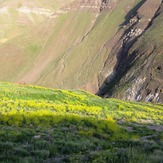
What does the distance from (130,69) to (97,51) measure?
120 feet

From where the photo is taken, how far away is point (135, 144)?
1238cm

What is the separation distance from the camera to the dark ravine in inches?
3477

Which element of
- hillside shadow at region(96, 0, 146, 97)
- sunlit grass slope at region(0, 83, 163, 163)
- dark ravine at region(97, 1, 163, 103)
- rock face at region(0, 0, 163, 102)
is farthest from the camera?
hillside shadow at region(96, 0, 146, 97)

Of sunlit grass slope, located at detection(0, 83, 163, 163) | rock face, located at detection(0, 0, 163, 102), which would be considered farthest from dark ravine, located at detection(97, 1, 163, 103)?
sunlit grass slope, located at detection(0, 83, 163, 163)

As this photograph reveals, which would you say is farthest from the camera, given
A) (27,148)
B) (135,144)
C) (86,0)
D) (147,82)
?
(86,0)

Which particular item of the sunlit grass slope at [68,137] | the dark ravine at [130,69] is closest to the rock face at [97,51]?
the dark ravine at [130,69]

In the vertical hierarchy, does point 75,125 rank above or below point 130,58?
below

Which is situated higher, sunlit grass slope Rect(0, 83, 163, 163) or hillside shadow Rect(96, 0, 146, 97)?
hillside shadow Rect(96, 0, 146, 97)

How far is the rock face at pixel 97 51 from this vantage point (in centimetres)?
9512

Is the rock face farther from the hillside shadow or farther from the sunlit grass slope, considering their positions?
the sunlit grass slope

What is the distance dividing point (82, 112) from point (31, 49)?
141 meters

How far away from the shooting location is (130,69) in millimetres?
100375

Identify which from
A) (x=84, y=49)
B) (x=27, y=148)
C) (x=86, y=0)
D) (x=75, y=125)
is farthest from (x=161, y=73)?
(x=86, y=0)

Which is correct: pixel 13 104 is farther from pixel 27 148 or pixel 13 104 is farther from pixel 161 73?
pixel 161 73
